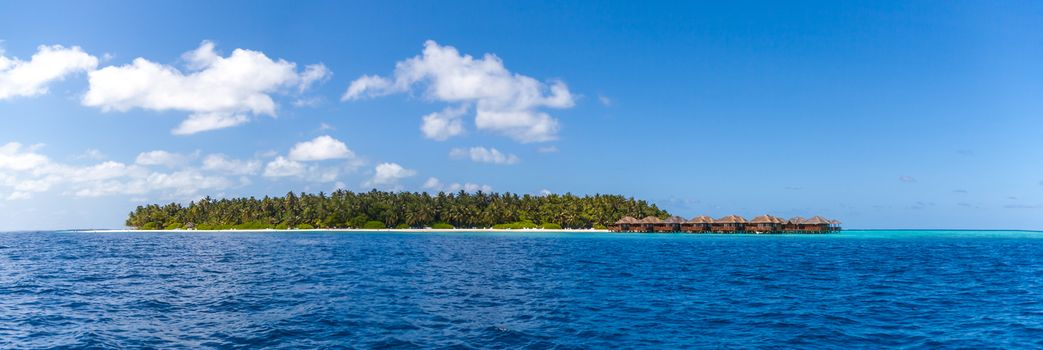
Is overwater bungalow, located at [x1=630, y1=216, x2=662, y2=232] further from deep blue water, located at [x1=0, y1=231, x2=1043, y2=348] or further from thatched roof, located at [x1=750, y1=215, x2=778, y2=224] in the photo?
deep blue water, located at [x1=0, y1=231, x2=1043, y2=348]

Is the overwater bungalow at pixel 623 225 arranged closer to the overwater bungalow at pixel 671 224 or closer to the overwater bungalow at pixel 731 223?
the overwater bungalow at pixel 671 224

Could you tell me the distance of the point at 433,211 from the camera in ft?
610

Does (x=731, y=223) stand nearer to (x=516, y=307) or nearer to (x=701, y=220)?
(x=701, y=220)

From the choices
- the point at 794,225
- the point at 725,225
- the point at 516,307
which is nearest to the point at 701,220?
the point at 725,225

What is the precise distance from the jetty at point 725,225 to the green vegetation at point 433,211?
12759mm

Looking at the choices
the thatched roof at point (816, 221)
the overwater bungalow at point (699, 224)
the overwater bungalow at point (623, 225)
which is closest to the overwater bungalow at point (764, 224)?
the thatched roof at point (816, 221)

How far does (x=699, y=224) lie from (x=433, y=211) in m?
76.8

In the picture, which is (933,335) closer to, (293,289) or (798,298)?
(798,298)

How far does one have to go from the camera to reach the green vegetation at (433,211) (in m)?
176

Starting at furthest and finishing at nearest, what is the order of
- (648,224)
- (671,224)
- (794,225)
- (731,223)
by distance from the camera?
(794,225)
(648,224)
(671,224)
(731,223)

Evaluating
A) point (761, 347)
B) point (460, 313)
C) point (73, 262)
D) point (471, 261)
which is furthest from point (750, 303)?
point (73, 262)

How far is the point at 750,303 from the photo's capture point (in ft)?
95.1

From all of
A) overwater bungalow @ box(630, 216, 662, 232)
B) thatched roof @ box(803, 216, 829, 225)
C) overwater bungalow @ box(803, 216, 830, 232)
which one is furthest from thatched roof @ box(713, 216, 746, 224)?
overwater bungalow @ box(803, 216, 830, 232)

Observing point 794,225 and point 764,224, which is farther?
point 794,225
